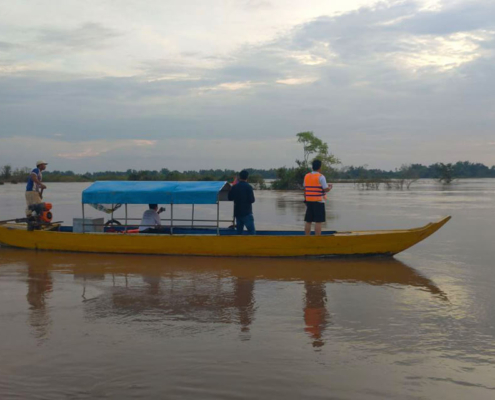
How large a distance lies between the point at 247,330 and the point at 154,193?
5.29m

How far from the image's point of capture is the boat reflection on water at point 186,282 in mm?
5648

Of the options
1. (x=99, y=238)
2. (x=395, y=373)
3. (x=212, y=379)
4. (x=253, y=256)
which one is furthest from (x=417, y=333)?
(x=99, y=238)

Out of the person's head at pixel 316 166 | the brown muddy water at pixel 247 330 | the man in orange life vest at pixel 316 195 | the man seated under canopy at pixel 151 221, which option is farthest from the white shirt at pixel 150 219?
the person's head at pixel 316 166

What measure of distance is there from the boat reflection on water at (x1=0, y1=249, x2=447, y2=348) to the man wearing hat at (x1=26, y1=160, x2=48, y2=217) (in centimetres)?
115

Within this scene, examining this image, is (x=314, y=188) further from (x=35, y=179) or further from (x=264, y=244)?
(x=35, y=179)

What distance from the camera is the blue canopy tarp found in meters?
9.66

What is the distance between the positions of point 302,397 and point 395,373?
900 mm

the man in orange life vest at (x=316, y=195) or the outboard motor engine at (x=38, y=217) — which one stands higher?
the man in orange life vest at (x=316, y=195)

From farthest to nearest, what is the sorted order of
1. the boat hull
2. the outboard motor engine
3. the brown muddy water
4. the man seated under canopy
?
the outboard motor engine → the man seated under canopy → the boat hull → the brown muddy water

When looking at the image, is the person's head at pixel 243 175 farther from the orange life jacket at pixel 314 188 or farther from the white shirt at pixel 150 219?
the white shirt at pixel 150 219

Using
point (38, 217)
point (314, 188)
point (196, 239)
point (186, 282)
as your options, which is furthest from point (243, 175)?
point (38, 217)

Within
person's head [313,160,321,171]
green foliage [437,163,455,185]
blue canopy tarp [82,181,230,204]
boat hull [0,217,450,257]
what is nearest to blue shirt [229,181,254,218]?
blue canopy tarp [82,181,230,204]

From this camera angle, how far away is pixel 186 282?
7.56 m

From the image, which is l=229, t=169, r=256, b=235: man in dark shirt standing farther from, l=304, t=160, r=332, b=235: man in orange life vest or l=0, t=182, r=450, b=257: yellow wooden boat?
l=304, t=160, r=332, b=235: man in orange life vest
